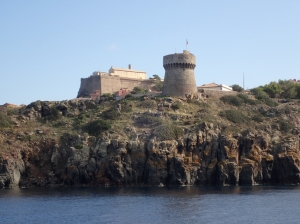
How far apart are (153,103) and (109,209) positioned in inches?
1566

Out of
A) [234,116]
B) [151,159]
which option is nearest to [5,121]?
[151,159]

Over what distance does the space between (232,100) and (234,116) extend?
348 inches

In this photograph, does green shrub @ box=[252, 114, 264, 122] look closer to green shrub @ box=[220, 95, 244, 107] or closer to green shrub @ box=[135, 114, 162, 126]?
green shrub @ box=[220, 95, 244, 107]

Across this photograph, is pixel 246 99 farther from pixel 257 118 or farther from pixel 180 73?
pixel 180 73

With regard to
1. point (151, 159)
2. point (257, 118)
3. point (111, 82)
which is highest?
point (111, 82)

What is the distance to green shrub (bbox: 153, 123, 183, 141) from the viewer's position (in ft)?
283

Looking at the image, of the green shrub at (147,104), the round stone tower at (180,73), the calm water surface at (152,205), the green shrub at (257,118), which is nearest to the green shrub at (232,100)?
the green shrub at (257,118)

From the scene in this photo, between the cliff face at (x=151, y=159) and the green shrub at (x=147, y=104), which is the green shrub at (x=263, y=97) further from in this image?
the green shrub at (x=147, y=104)

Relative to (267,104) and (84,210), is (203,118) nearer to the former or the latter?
(267,104)

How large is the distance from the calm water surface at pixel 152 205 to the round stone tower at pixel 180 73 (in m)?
28.7

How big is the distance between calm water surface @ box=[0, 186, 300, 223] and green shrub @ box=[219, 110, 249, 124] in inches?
747


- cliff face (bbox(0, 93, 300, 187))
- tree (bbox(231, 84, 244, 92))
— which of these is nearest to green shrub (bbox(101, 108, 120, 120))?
cliff face (bbox(0, 93, 300, 187))

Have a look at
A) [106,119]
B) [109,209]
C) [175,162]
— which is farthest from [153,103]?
[109,209]

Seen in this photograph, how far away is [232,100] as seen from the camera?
10575cm
